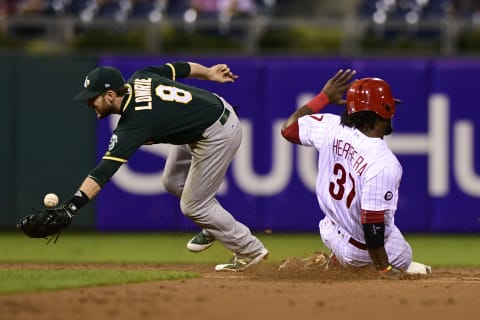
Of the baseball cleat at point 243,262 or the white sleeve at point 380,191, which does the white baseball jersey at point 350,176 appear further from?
the baseball cleat at point 243,262

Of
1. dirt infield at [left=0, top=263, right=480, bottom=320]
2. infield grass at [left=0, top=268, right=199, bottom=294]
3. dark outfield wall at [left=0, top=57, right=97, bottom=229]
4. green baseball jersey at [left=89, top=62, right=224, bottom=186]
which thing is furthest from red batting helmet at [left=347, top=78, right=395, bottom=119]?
dark outfield wall at [left=0, top=57, right=97, bottom=229]

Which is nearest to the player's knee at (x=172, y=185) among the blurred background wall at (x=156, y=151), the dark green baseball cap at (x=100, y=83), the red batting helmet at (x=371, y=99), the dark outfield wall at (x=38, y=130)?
the dark green baseball cap at (x=100, y=83)

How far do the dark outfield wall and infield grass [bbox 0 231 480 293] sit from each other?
21.2 inches

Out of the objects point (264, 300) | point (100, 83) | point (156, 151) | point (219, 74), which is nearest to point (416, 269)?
point (264, 300)

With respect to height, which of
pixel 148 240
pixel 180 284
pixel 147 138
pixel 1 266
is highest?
pixel 147 138

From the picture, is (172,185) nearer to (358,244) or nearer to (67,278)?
(67,278)

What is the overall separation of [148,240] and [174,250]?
1.09 meters

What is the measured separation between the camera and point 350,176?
7.12 meters

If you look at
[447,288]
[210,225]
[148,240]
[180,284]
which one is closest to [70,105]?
[148,240]

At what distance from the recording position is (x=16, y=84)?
39.3 feet

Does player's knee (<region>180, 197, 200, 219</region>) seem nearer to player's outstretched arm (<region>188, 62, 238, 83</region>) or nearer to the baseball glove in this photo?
player's outstretched arm (<region>188, 62, 238, 83</region>)

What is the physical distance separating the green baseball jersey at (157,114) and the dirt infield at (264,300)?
0.85m

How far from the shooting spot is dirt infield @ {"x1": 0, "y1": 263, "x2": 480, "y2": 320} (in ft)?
17.9

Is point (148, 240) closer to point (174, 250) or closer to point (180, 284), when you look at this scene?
point (174, 250)
